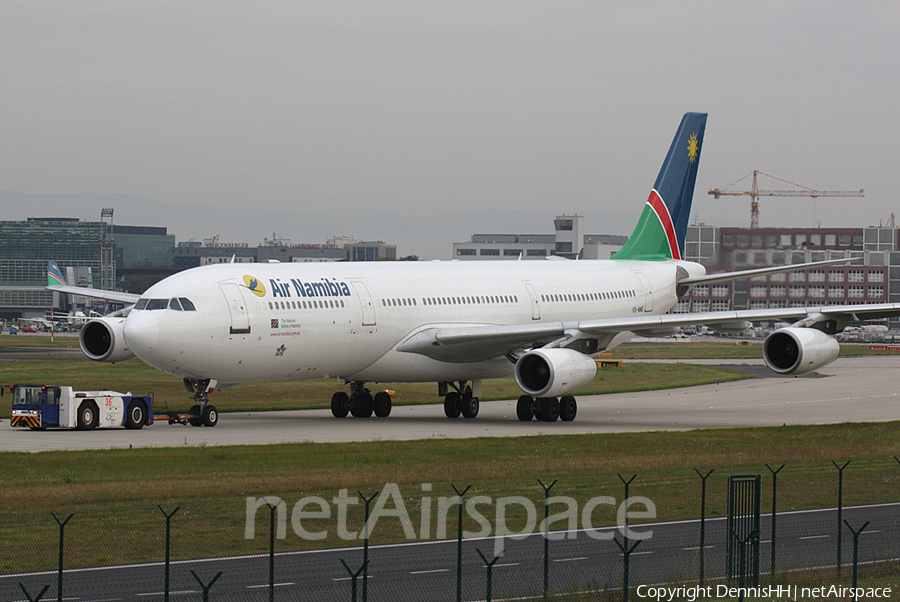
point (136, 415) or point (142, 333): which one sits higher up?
point (142, 333)

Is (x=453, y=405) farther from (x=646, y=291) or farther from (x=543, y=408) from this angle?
(x=646, y=291)

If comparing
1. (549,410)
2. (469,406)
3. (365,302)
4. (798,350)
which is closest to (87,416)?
(365,302)

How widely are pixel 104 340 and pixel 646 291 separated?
2228 cm

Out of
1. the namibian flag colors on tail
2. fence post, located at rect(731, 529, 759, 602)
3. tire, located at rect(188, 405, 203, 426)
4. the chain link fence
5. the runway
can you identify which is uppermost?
the namibian flag colors on tail

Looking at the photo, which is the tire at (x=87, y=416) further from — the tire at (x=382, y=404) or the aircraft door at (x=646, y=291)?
the aircraft door at (x=646, y=291)

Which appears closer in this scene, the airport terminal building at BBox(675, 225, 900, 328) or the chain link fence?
the chain link fence

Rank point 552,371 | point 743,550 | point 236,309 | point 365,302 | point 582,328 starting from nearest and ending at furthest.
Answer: point 743,550 → point 236,309 → point 552,371 → point 365,302 → point 582,328

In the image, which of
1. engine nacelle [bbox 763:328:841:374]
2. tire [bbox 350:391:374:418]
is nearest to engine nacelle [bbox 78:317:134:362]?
tire [bbox 350:391:374:418]

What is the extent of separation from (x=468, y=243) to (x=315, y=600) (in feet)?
597

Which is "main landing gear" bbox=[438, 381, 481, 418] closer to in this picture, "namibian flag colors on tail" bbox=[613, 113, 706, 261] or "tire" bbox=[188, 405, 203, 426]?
"tire" bbox=[188, 405, 203, 426]

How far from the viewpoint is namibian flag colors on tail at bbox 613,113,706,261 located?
52.7 meters

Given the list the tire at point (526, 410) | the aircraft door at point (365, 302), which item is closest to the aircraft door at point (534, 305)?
the tire at point (526, 410)

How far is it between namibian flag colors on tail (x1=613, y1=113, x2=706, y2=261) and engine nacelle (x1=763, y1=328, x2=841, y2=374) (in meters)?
14.4

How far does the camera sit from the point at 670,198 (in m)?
53.0
